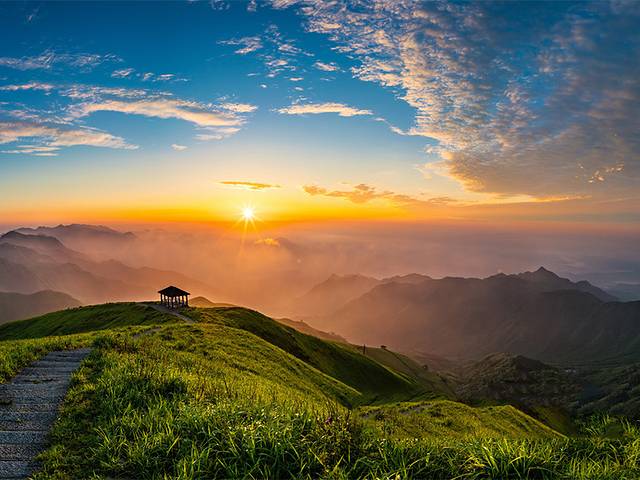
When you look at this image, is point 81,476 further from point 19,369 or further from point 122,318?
point 122,318

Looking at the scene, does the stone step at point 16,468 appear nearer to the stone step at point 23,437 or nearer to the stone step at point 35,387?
the stone step at point 23,437

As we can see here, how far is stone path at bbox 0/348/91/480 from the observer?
814 cm

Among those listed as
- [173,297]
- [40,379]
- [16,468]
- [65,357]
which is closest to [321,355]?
[173,297]

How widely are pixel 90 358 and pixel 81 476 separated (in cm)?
952

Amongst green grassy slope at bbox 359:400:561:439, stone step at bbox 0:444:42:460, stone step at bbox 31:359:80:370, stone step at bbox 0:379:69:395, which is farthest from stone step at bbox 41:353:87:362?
green grassy slope at bbox 359:400:561:439

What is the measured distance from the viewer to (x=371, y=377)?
72.2 meters

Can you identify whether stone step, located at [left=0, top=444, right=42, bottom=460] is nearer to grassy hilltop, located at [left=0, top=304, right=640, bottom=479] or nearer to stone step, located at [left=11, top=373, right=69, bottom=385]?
grassy hilltop, located at [left=0, top=304, right=640, bottom=479]

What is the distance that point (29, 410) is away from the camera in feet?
34.6

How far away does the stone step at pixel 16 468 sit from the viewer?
7.58 meters

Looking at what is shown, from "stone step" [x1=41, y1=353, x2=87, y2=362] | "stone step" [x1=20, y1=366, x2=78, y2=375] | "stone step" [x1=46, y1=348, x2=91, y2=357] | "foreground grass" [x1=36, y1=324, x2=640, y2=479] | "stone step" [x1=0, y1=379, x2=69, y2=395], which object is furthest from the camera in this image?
"stone step" [x1=46, y1=348, x2=91, y2=357]

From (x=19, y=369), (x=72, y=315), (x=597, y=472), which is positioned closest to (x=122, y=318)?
(x=72, y=315)

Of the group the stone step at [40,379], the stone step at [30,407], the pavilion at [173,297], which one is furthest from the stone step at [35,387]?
the pavilion at [173,297]

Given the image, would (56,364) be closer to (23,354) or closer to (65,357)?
(65,357)

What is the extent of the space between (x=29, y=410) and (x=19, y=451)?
2548mm
